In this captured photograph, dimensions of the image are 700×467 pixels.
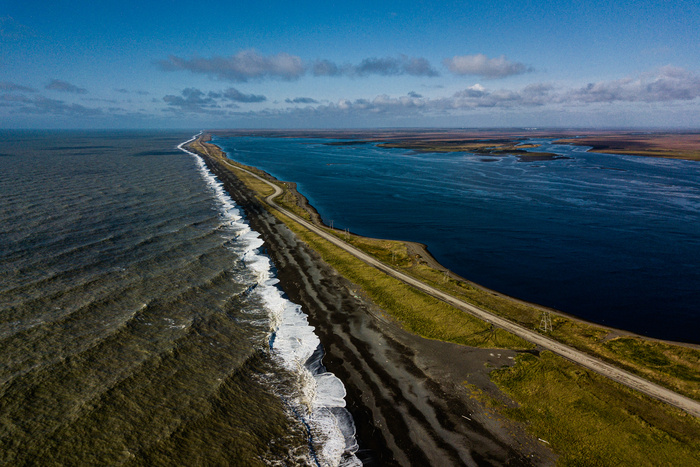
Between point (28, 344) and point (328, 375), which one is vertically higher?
point (28, 344)

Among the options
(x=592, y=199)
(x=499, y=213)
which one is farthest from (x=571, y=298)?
(x=592, y=199)

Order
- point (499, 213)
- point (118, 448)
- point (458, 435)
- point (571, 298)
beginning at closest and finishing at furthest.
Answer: point (118, 448)
point (458, 435)
point (571, 298)
point (499, 213)

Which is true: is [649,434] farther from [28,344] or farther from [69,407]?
[28,344]

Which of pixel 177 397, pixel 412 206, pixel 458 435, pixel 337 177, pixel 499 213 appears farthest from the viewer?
pixel 337 177

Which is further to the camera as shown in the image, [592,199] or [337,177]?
[337,177]

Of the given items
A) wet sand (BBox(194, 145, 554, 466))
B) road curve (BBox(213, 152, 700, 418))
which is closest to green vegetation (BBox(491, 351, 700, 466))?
A: road curve (BBox(213, 152, 700, 418))

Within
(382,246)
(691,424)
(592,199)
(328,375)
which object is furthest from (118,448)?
(592,199)

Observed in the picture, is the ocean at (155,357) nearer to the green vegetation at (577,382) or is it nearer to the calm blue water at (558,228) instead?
the green vegetation at (577,382)
